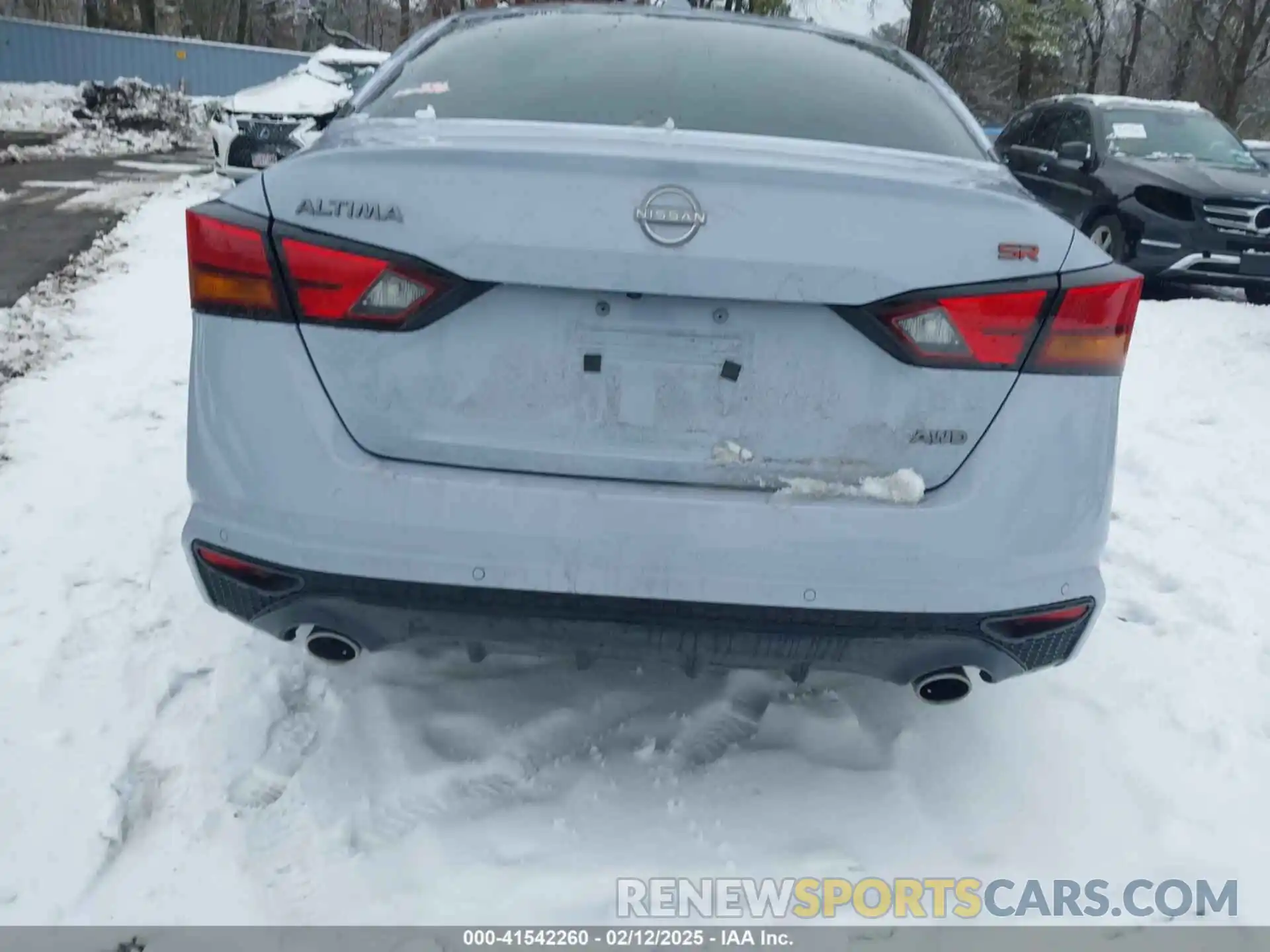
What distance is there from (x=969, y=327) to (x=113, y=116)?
78.3ft

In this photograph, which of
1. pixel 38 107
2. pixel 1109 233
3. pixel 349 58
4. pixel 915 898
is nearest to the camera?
pixel 915 898

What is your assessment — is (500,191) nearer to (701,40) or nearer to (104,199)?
(701,40)

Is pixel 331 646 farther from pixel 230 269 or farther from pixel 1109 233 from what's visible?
pixel 1109 233

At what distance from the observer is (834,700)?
110 inches

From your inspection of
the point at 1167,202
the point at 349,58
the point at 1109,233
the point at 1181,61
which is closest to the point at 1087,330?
the point at 1167,202

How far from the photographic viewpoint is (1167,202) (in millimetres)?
9062

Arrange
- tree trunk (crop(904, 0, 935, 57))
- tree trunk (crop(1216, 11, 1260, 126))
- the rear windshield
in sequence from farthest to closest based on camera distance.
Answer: tree trunk (crop(1216, 11, 1260, 126)), tree trunk (crop(904, 0, 935, 57)), the rear windshield

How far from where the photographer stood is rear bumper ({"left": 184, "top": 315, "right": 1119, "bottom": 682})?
1.94m

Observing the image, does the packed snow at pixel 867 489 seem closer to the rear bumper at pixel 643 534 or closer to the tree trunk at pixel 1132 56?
the rear bumper at pixel 643 534

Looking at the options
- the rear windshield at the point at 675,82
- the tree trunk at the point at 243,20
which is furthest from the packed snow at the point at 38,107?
the rear windshield at the point at 675,82

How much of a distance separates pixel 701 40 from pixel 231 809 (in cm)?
228

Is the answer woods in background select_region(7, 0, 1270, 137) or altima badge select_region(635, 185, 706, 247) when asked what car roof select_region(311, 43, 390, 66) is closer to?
woods in background select_region(7, 0, 1270, 137)

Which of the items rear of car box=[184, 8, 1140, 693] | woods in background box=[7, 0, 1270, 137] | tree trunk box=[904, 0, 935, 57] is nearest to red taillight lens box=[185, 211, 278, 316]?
rear of car box=[184, 8, 1140, 693]

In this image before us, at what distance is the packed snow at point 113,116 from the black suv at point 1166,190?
1560cm
